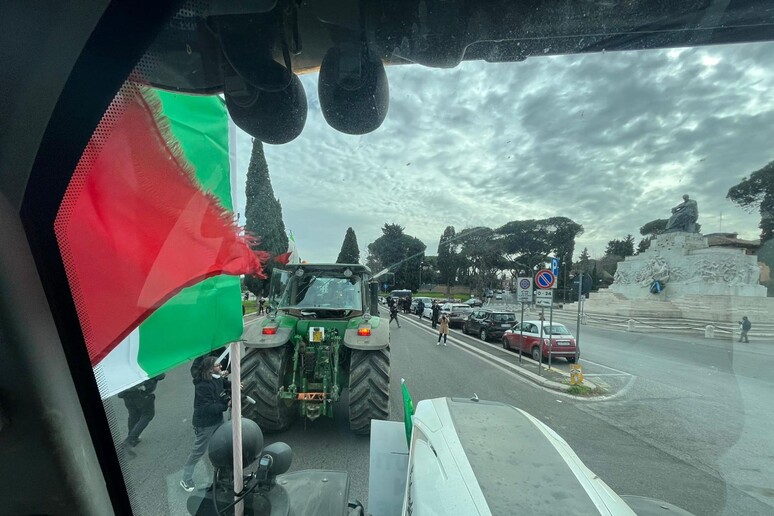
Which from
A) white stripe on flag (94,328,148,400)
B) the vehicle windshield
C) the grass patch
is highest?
the vehicle windshield

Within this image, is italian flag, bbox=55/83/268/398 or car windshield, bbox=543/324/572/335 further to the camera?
car windshield, bbox=543/324/572/335

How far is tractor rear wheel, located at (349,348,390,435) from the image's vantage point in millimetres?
5199

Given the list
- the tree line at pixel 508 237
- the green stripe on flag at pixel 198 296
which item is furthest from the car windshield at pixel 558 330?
the green stripe on flag at pixel 198 296

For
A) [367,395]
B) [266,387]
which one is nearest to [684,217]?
[367,395]

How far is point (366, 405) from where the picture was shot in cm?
520

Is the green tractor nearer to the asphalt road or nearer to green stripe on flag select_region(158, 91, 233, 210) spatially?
the asphalt road

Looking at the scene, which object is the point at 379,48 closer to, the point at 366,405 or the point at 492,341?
the point at 366,405

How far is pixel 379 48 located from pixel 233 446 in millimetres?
1719

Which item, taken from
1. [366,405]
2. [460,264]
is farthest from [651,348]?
[366,405]

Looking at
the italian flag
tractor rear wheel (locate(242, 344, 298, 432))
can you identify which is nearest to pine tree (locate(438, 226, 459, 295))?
the italian flag

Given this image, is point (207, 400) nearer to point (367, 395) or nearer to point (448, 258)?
point (367, 395)

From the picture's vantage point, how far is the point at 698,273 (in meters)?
2.06

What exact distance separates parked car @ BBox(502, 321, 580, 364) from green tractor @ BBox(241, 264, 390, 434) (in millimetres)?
5035

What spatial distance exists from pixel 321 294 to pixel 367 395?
159 centimetres
